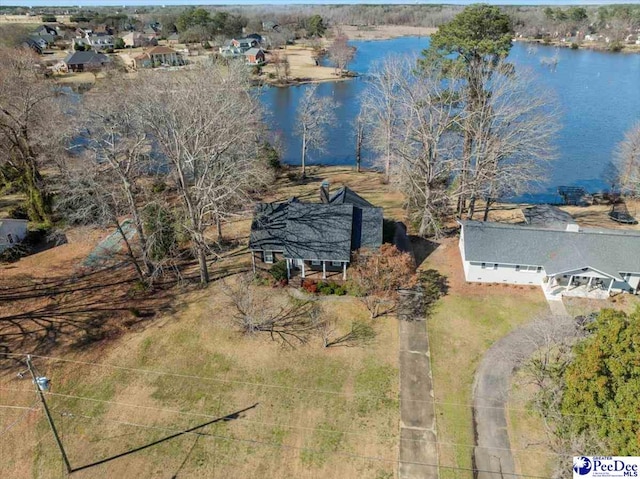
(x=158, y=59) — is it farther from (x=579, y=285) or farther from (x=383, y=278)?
(x=579, y=285)

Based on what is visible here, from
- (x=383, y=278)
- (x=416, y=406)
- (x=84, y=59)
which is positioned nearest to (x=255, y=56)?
(x=84, y=59)

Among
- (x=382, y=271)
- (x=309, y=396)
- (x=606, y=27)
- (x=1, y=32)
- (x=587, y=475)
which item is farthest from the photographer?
(x=606, y=27)

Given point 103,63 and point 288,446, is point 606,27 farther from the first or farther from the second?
point 288,446

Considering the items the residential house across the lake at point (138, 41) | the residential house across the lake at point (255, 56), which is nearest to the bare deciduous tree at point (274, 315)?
the residential house across the lake at point (255, 56)

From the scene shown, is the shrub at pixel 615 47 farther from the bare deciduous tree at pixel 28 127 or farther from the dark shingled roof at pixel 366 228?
the bare deciduous tree at pixel 28 127

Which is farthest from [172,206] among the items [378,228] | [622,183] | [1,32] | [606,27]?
[606,27]

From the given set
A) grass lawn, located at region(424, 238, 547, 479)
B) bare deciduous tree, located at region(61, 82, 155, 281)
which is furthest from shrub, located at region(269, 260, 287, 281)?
grass lawn, located at region(424, 238, 547, 479)
